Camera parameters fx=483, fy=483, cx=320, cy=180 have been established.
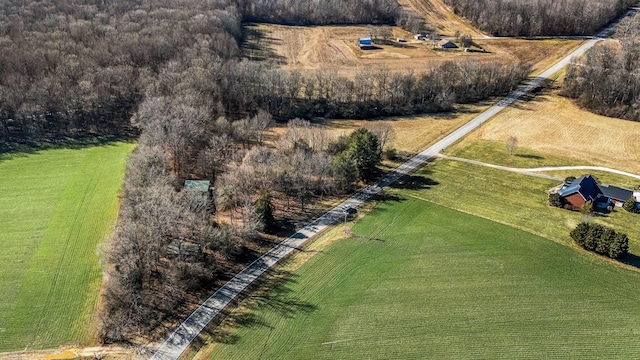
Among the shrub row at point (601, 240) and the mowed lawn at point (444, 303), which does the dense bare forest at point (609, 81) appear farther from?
the mowed lawn at point (444, 303)

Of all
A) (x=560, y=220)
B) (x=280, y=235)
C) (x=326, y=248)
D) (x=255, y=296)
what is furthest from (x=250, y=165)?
(x=560, y=220)

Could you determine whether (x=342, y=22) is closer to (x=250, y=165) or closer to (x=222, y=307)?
(x=250, y=165)

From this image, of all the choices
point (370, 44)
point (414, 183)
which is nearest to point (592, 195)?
point (414, 183)

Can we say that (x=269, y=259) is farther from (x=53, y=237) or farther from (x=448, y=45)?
(x=448, y=45)

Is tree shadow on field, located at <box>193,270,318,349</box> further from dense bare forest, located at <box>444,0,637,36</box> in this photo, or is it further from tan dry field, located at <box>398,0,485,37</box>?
dense bare forest, located at <box>444,0,637,36</box>

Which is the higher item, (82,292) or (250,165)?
(250,165)

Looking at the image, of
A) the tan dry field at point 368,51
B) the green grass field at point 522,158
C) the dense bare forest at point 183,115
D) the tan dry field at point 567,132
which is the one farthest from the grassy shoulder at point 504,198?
the tan dry field at point 368,51

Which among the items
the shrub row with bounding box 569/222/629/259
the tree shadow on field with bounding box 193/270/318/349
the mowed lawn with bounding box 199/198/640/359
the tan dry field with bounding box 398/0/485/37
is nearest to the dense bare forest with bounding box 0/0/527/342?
the tree shadow on field with bounding box 193/270/318/349
